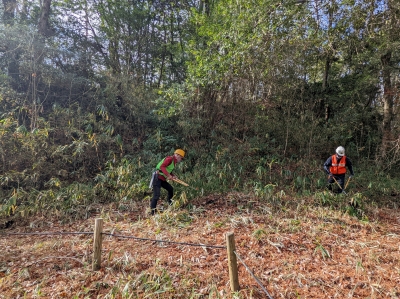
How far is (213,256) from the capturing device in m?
3.78

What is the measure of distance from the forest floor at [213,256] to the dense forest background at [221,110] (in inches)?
47.9

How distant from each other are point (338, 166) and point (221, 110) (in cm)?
483

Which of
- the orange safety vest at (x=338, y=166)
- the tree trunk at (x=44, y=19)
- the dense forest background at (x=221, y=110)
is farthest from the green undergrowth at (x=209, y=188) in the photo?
the tree trunk at (x=44, y=19)

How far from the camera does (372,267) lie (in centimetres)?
334

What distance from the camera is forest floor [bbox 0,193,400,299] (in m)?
3.03

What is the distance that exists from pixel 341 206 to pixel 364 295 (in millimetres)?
3121

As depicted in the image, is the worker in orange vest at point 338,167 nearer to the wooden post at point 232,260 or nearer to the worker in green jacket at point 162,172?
the worker in green jacket at point 162,172

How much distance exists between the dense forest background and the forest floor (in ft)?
3.99

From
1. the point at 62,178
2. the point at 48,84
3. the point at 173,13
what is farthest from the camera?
the point at 173,13

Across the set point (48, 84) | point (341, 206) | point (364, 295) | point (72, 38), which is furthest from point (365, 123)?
point (72, 38)

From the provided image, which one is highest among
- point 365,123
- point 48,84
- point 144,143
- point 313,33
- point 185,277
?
point 313,33

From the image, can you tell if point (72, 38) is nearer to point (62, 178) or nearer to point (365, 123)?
Result: point (62, 178)

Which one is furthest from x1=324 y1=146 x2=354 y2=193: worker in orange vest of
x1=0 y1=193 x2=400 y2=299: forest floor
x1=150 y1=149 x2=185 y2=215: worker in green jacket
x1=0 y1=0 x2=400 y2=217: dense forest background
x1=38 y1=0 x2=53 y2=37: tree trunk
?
x1=38 y1=0 x2=53 y2=37: tree trunk

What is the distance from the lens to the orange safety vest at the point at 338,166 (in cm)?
626
